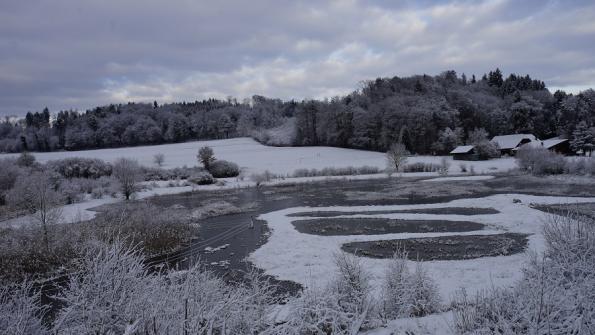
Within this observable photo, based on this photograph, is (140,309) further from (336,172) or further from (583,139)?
(583,139)

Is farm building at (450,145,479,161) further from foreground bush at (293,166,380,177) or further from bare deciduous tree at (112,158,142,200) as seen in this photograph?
bare deciduous tree at (112,158,142,200)

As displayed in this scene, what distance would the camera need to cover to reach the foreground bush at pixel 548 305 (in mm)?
6340

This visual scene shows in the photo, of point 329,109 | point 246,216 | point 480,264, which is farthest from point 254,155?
point 480,264

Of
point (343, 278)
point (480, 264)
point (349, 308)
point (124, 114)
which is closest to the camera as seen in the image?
point (349, 308)

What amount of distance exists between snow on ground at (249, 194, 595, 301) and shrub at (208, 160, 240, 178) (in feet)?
113

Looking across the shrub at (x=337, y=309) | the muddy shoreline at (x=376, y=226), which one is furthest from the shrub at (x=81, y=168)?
the shrub at (x=337, y=309)

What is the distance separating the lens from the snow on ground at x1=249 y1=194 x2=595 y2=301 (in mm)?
15312

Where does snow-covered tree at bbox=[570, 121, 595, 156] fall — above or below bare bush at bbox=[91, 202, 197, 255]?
above

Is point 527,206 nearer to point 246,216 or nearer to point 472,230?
point 472,230

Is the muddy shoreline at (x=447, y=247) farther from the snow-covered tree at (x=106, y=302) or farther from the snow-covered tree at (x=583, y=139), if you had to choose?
the snow-covered tree at (x=583, y=139)

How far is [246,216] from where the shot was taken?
1253 inches

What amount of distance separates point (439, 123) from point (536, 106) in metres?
25.5

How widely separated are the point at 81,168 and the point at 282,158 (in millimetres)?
37910

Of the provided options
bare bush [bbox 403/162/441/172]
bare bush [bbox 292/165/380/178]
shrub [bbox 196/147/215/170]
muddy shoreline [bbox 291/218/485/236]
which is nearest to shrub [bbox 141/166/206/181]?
shrub [bbox 196/147/215/170]
